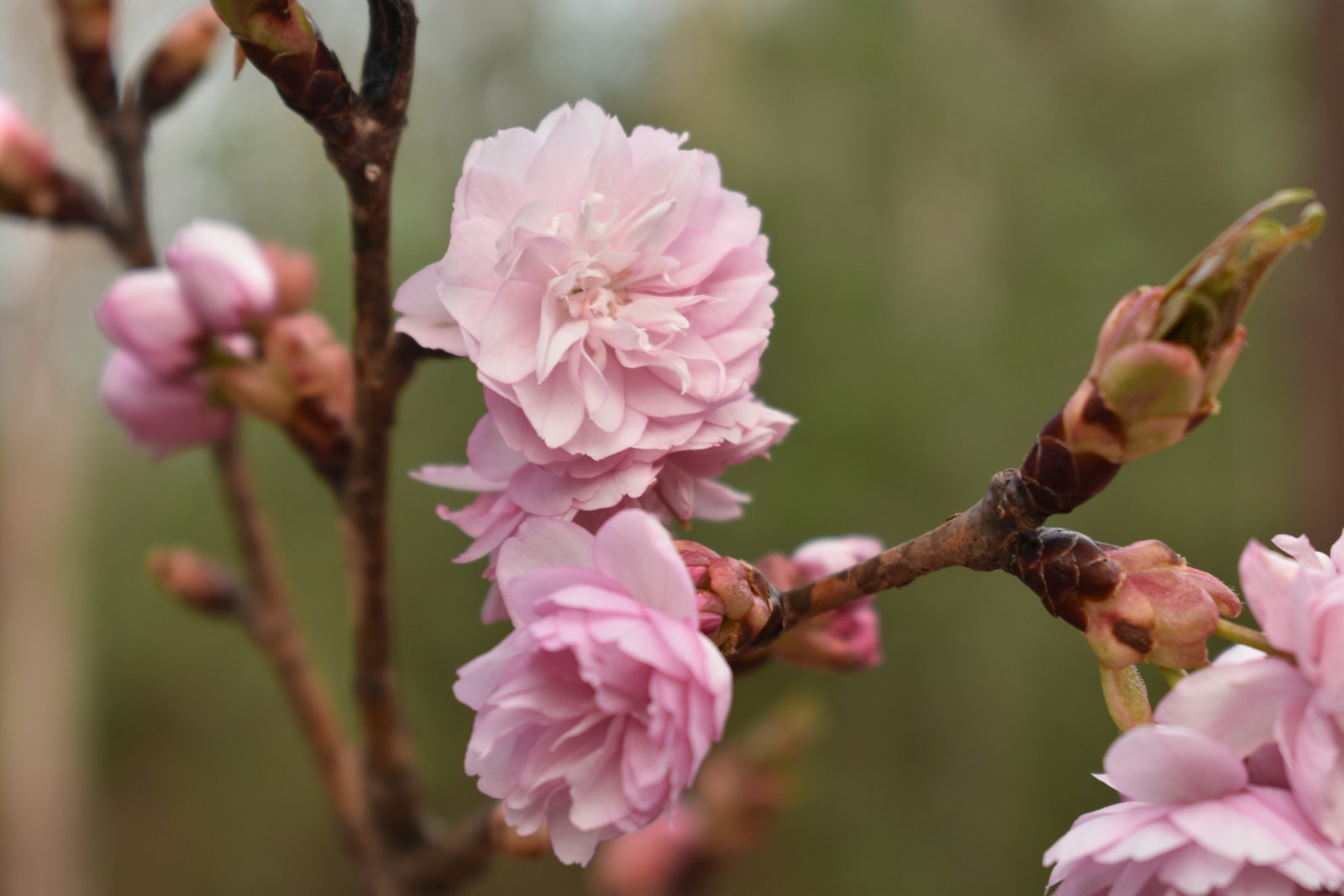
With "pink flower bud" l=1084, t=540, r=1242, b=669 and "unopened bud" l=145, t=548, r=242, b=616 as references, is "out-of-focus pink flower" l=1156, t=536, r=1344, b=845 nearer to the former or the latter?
"pink flower bud" l=1084, t=540, r=1242, b=669

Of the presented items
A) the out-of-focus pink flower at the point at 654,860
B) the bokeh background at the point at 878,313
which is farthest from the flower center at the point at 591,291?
the bokeh background at the point at 878,313

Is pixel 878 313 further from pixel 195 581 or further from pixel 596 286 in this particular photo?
pixel 596 286

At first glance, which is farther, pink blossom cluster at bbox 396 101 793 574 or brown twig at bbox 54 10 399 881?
brown twig at bbox 54 10 399 881

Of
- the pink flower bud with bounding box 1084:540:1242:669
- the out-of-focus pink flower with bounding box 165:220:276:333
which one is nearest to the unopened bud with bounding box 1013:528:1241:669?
the pink flower bud with bounding box 1084:540:1242:669

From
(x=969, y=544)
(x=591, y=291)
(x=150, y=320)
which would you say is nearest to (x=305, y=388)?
(x=150, y=320)

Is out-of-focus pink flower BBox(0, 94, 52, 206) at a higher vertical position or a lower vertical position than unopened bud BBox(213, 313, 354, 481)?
higher

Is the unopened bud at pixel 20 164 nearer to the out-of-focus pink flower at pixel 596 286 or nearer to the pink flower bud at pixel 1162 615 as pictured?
the out-of-focus pink flower at pixel 596 286
